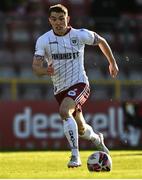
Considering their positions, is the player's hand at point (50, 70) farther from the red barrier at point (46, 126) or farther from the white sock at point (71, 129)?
the red barrier at point (46, 126)

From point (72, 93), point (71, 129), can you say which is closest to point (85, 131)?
point (72, 93)

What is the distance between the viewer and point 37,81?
69.5 feet

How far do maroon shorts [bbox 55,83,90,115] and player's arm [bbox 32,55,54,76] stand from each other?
409 millimetres

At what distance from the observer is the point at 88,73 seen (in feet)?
75.3

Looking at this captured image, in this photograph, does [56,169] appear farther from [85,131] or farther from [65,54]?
[65,54]

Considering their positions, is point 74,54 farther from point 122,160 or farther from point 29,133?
point 29,133

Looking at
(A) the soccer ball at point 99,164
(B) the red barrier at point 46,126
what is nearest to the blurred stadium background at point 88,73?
(B) the red barrier at point 46,126

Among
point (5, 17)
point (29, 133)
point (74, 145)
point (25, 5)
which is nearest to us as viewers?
point (74, 145)

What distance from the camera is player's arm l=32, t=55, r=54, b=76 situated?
35.7 ft

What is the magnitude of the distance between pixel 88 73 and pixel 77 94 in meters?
11.7

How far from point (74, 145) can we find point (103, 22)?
13540 millimetres

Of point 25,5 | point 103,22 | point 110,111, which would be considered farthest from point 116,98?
point 25,5

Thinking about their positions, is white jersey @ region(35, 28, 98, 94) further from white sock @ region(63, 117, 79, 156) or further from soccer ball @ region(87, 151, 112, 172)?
soccer ball @ region(87, 151, 112, 172)

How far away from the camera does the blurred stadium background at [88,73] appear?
19.5 m
